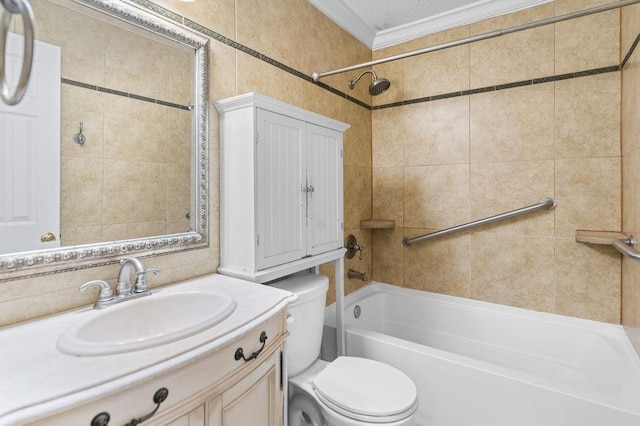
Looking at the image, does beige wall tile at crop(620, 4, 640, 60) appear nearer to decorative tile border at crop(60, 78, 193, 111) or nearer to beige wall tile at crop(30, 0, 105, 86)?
decorative tile border at crop(60, 78, 193, 111)

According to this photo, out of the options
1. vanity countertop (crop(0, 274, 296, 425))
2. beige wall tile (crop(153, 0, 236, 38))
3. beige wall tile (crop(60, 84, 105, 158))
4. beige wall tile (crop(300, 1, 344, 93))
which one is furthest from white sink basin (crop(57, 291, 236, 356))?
beige wall tile (crop(300, 1, 344, 93))

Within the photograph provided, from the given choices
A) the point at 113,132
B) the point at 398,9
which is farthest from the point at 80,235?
the point at 398,9

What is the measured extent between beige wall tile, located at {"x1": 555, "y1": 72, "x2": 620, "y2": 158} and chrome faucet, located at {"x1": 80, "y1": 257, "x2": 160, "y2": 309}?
7.66ft

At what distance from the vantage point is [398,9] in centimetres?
218

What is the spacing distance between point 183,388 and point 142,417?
0.30ft

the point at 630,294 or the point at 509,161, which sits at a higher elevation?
the point at 509,161

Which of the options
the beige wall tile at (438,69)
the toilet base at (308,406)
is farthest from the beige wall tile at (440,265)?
the toilet base at (308,406)

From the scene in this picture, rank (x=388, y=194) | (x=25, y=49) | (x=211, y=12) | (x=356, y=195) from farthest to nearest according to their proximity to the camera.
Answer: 1. (x=388, y=194)
2. (x=356, y=195)
3. (x=211, y=12)
4. (x=25, y=49)

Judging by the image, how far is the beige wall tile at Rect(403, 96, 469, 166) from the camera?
2266 millimetres

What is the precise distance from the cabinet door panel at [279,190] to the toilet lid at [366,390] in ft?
1.78

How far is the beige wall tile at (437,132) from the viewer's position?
2.27m

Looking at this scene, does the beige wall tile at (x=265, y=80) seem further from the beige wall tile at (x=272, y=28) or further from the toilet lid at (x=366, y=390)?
the toilet lid at (x=366, y=390)

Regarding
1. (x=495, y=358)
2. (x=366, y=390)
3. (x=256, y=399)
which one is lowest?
(x=495, y=358)

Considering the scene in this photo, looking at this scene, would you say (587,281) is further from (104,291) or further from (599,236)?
(104,291)
